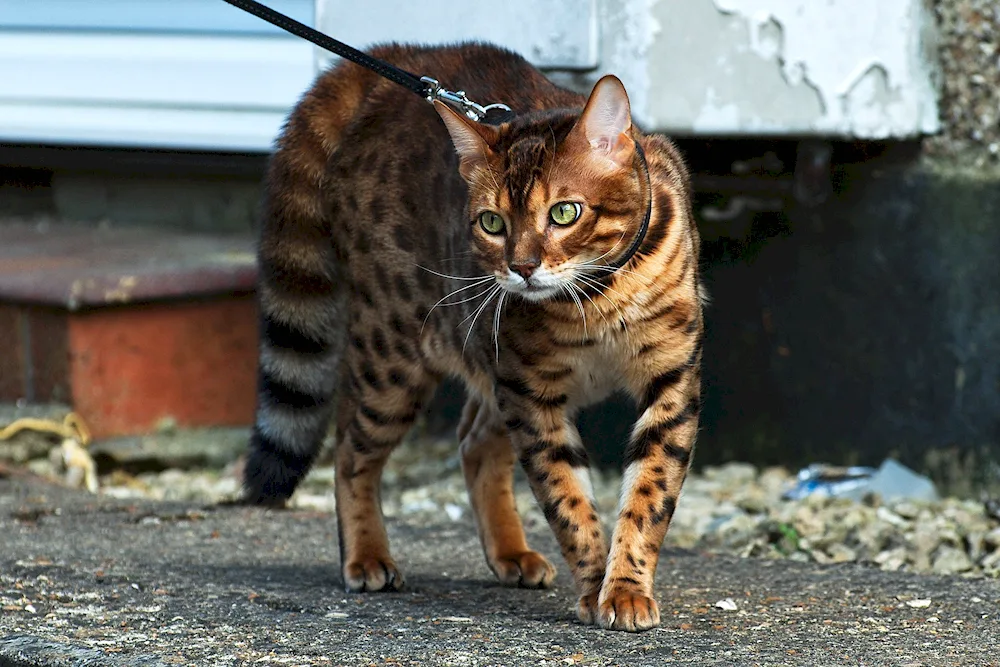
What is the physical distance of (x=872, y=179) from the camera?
4.99 metres

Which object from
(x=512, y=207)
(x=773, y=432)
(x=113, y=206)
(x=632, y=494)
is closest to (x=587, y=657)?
(x=632, y=494)

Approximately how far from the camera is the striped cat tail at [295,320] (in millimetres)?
3797

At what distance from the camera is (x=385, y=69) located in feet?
10.9

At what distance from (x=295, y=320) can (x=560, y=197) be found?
1.03 meters

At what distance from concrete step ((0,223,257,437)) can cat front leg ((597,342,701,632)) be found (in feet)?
9.59

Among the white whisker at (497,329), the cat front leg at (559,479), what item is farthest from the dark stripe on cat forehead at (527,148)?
the cat front leg at (559,479)

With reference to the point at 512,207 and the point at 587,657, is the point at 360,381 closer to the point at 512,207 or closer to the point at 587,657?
the point at 512,207

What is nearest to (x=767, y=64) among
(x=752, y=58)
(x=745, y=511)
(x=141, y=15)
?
(x=752, y=58)

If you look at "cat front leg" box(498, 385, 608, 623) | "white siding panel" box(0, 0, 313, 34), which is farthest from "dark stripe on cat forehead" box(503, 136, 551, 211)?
"white siding panel" box(0, 0, 313, 34)

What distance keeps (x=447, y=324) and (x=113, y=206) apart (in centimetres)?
384

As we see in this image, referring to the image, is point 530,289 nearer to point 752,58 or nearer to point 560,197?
point 560,197

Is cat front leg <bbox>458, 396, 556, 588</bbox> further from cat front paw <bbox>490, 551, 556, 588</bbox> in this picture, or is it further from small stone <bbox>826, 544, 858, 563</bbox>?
small stone <bbox>826, 544, 858, 563</bbox>

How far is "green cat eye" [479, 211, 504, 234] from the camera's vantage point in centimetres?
314

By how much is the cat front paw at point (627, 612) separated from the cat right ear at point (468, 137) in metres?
1.00
